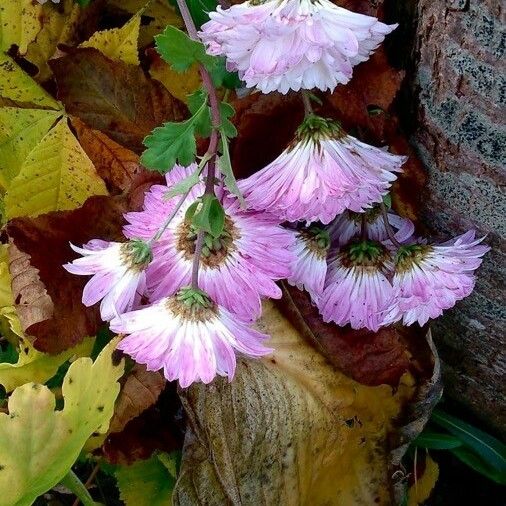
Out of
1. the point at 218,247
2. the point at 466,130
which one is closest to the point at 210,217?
the point at 218,247

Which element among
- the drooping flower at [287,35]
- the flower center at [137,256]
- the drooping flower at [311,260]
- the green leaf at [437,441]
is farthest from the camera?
the green leaf at [437,441]

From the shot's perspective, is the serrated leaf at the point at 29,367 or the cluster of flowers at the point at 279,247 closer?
the cluster of flowers at the point at 279,247

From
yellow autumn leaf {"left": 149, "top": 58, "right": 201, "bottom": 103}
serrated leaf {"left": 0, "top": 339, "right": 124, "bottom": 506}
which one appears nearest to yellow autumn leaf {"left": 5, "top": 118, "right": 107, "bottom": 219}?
yellow autumn leaf {"left": 149, "top": 58, "right": 201, "bottom": 103}

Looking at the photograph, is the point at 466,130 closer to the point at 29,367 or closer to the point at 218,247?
the point at 218,247

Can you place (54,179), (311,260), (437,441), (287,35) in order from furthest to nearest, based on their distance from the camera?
(437,441) < (54,179) < (311,260) < (287,35)

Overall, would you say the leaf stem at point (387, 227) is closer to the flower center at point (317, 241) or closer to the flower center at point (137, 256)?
the flower center at point (317, 241)

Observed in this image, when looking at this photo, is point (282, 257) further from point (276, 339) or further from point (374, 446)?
point (374, 446)

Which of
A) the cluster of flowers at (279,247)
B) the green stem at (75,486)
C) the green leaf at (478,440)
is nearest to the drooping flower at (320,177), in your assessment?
the cluster of flowers at (279,247)
